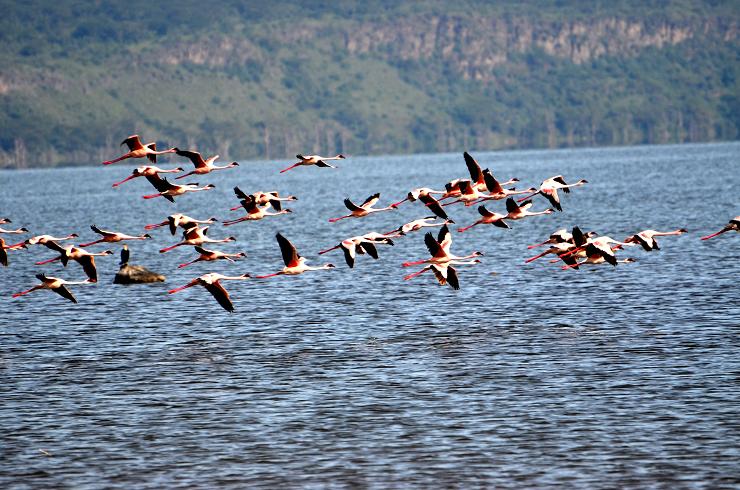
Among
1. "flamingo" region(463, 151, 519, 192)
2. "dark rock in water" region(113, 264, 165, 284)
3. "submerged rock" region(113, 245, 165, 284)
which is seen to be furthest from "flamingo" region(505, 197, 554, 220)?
"dark rock in water" region(113, 264, 165, 284)

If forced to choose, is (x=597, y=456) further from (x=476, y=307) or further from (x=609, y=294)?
(x=609, y=294)

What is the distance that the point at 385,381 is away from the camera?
37031 millimetres

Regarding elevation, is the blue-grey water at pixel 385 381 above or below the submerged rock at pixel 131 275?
below

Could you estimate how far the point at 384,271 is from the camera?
219 ft

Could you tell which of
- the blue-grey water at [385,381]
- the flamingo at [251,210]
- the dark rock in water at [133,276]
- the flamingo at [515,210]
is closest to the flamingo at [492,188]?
the flamingo at [515,210]

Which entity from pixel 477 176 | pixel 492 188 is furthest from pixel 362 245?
pixel 492 188

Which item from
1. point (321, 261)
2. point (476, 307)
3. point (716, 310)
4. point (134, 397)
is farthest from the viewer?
point (321, 261)

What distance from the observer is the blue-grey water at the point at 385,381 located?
95.3 feet

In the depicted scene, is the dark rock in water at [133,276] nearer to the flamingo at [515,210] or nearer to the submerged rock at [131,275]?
the submerged rock at [131,275]

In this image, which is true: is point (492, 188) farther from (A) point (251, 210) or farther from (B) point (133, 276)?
(B) point (133, 276)

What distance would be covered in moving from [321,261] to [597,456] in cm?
4648

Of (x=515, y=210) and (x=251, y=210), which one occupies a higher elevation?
(x=251, y=210)

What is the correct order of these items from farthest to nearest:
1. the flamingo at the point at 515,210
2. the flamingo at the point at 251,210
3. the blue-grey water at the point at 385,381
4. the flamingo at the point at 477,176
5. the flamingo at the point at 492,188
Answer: the flamingo at the point at 515,210, the flamingo at the point at 251,210, the flamingo at the point at 492,188, the flamingo at the point at 477,176, the blue-grey water at the point at 385,381

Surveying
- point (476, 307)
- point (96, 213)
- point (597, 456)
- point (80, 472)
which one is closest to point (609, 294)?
point (476, 307)
